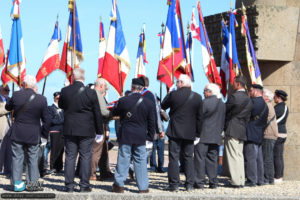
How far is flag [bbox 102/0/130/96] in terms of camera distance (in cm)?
1142

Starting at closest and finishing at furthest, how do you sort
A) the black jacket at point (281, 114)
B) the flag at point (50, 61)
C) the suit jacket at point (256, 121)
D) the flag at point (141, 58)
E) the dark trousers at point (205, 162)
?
the dark trousers at point (205, 162), the suit jacket at point (256, 121), the black jacket at point (281, 114), the flag at point (50, 61), the flag at point (141, 58)

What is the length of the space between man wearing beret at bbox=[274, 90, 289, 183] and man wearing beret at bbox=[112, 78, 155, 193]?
3.57m

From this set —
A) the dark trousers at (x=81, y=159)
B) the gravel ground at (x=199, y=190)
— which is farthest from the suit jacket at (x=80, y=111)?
the gravel ground at (x=199, y=190)

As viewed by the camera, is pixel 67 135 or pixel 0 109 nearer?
pixel 67 135

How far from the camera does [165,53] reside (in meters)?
11.5

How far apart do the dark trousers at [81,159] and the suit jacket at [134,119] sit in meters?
0.56

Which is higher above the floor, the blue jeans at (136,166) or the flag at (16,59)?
the flag at (16,59)

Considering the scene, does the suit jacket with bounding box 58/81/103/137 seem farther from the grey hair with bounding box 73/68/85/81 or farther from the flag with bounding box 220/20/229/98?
the flag with bounding box 220/20/229/98

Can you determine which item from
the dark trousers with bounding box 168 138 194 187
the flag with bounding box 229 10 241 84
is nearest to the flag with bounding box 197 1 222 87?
the flag with bounding box 229 10 241 84

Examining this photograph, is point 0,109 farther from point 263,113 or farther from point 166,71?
point 263,113

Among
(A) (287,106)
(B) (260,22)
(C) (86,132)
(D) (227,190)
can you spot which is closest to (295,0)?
(B) (260,22)

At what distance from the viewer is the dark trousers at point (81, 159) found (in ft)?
30.3

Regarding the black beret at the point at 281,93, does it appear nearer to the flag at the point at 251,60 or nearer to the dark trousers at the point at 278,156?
the flag at the point at 251,60

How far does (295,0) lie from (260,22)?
957mm
